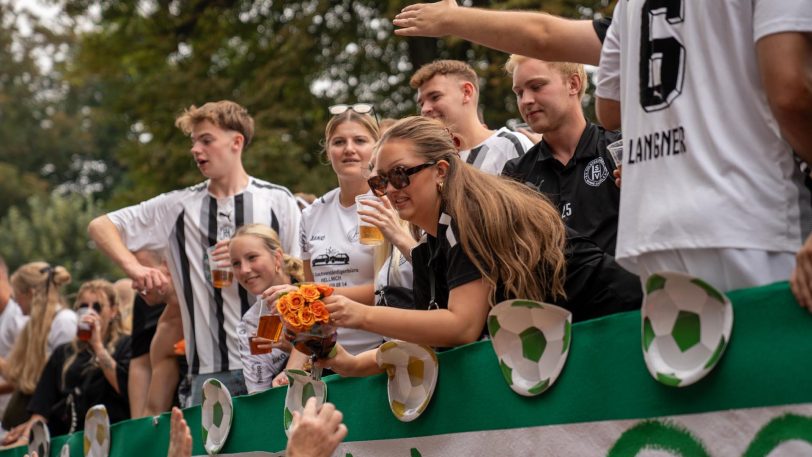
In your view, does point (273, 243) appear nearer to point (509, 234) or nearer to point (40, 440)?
point (40, 440)

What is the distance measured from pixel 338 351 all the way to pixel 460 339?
0.66 meters

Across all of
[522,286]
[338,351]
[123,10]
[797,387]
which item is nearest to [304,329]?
[338,351]

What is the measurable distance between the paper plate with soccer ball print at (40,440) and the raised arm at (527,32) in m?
4.31

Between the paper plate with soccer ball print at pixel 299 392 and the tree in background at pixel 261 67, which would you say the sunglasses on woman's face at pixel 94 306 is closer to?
the paper plate with soccer ball print at pixel 299 392

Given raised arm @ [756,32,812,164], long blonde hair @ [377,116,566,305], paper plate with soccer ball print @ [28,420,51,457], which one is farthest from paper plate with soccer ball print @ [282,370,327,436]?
paper plate with soccer ball print @ [28,420,51,457]

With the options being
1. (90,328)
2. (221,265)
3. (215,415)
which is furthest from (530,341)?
(90,328)

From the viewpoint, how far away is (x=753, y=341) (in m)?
2.64

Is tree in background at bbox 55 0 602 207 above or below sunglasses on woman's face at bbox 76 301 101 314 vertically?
above

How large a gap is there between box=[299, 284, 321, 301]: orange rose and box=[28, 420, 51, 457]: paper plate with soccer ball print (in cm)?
356

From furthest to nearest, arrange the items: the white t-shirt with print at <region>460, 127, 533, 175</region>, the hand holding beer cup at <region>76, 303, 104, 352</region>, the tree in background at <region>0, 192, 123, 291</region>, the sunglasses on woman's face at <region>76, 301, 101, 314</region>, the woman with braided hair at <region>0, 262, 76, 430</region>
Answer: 1. the tree in background at <region>0, 192, 123, 291</region>
2. the woman with braided hair at <region>0, 262, 76, 430</region>
3. the sunglasses on woman's face at <region>76, 301, 101, 314</region>
4. the hand holding beer cup at <region>76, 303, 104, 352</region>
5. the white t-shirt with print at <region>460, 127, 533, 175</region>

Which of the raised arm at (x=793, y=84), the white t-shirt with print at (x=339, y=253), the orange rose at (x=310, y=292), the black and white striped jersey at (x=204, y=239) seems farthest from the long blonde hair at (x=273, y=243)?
the raised arm at (x=793, y=84)

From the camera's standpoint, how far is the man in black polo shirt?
4836 mm

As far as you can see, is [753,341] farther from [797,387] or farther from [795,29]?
[795,29]

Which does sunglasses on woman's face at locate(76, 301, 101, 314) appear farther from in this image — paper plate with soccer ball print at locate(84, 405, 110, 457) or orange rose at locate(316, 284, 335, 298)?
orange rose at locate(316, 284, 335, 298)
